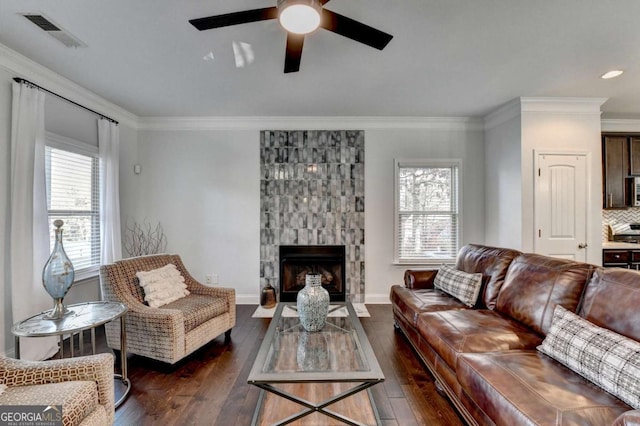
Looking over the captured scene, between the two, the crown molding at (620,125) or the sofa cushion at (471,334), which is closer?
the sofa cushion at (471,334)

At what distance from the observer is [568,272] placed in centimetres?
206

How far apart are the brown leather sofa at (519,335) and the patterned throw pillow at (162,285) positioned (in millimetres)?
2293

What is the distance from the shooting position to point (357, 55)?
8.71 feet

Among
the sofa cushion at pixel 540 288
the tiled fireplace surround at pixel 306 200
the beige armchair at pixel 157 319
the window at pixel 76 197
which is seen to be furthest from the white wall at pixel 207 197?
the sofa cushion at pixel 540 288

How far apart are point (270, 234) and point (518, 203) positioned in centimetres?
333

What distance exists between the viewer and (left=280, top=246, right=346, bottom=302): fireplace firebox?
439 cm

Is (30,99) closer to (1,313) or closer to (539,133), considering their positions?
(1,313)

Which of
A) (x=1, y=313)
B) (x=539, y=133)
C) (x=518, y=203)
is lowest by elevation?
(x=1, y=313)

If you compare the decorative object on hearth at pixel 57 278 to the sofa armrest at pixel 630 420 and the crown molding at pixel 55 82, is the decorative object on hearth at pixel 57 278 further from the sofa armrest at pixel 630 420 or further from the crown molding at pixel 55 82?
the sofa armrest at pixel 630 420

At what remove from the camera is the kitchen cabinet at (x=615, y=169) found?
425 cm

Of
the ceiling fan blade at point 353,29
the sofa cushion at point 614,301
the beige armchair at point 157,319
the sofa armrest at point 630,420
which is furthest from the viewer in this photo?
the beige armchair at point 157,319

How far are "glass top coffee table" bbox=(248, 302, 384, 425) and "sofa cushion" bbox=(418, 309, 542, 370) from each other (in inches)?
19.9

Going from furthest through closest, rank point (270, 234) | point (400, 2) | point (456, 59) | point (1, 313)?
1. point (270, 234)
2. point (456, 59)
3. point (1, 313)
4. point (400, 2)

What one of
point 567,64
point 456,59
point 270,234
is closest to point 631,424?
point 456,59
